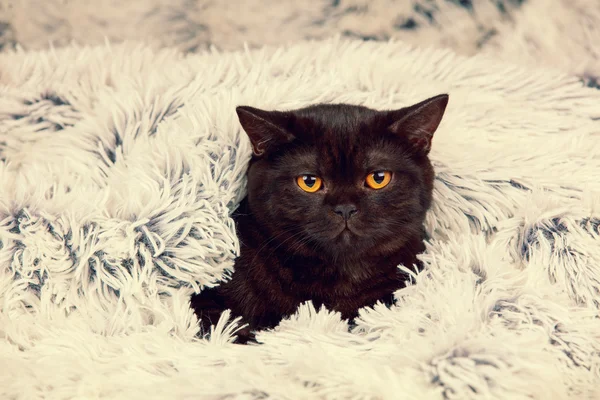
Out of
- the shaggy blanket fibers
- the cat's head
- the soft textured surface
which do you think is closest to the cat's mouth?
the cat's head

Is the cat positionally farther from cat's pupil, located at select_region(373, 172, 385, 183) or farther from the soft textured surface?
the soft textured surface

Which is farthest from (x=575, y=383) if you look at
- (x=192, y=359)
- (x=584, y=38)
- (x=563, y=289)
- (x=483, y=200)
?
(x=584, y=38)

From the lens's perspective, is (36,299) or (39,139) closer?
(36,299)

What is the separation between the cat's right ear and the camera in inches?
33.1

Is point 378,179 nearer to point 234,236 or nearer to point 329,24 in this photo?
point 234,236

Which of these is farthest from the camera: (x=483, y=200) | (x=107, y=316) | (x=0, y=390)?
(x=483, y=200)

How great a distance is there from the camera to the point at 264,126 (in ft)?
2.80

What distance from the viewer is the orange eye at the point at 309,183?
86cm

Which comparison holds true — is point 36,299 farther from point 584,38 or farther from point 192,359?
point 584,38

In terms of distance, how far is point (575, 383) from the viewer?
28.1 inches

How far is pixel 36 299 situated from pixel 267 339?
35cm

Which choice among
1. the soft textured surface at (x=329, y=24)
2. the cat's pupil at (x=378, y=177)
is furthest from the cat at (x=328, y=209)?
the soft textured surface at (x=329, y=24)

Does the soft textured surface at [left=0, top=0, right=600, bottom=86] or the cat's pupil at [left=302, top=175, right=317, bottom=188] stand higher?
the soft textured surface at [left=0, top=0, right=600, bottom=86]

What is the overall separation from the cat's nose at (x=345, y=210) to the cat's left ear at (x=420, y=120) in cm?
14
